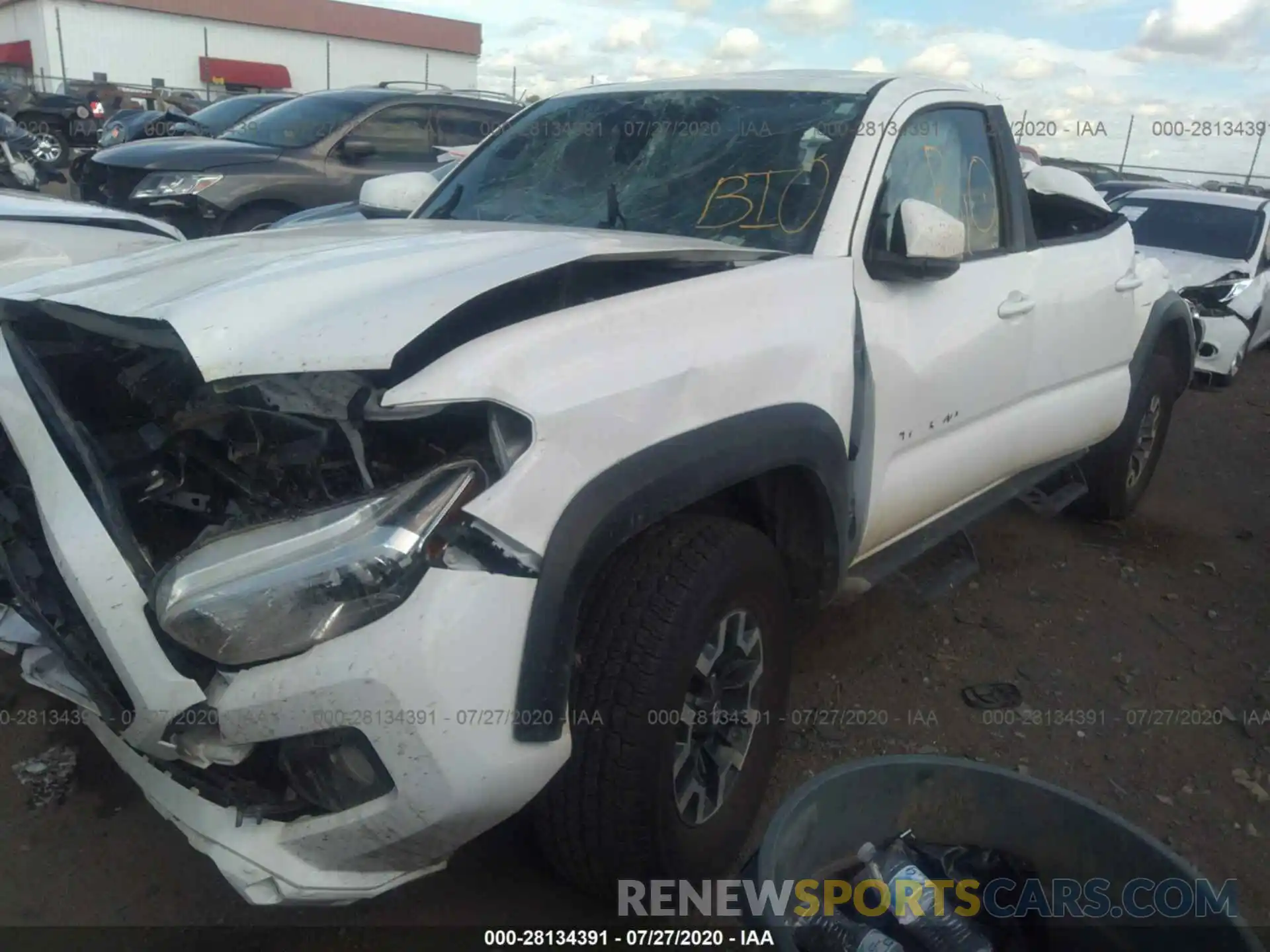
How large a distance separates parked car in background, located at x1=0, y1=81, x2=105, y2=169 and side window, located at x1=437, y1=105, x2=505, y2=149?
1048 centimetres

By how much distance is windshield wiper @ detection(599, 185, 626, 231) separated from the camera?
308cm

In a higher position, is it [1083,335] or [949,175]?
[949,175]

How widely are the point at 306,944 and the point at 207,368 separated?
1.29 metres

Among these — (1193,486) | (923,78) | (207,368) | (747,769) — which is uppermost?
(923,78)

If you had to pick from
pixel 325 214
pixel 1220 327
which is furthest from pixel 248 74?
pixel 1220 327

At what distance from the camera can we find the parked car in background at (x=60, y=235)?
148 inches

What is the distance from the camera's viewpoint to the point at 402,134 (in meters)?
8.38

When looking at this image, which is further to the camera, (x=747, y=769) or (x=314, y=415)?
(x=747, y=769)

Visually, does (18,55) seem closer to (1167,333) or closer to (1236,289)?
(1236,289)

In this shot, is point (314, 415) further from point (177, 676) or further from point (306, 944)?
point (306, 944)

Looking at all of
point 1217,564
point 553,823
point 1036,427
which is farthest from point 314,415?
point 1217,564

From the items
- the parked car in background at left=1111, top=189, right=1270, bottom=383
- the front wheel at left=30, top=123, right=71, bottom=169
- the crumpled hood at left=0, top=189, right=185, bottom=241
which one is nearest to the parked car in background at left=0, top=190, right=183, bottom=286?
the crumpled hood at left=0, top=189, right=185, bottom=241

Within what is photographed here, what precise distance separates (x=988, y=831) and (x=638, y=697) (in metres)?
0.71

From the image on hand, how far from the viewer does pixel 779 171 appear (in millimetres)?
2980
